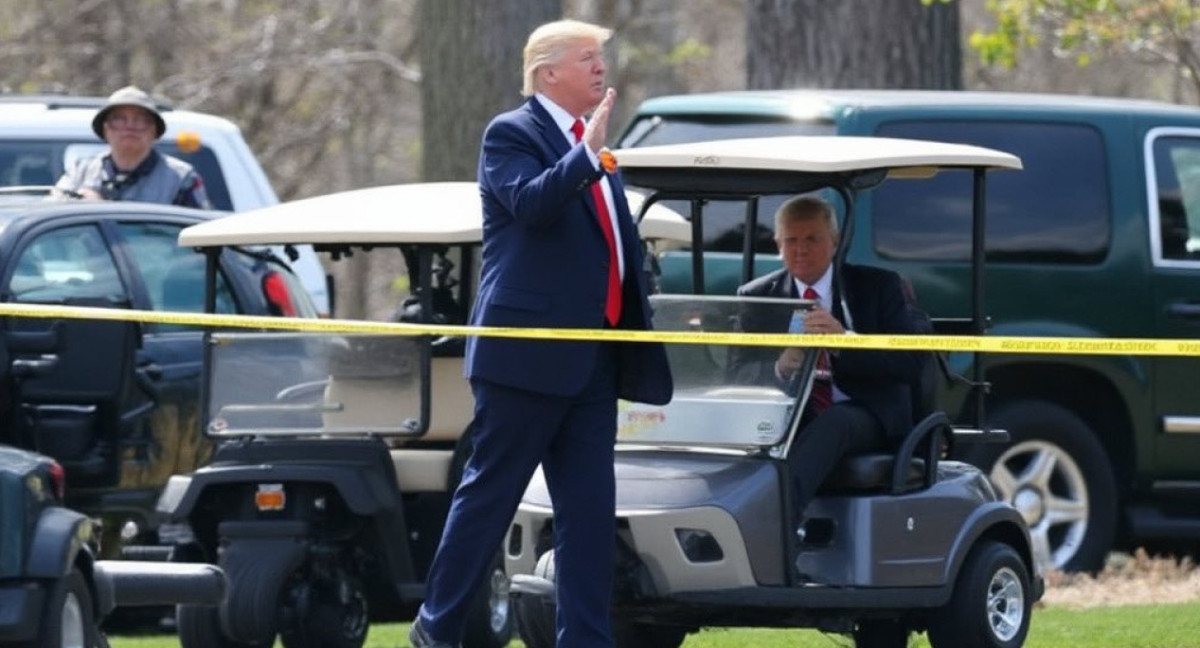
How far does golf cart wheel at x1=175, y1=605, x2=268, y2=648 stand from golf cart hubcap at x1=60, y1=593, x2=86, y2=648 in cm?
203

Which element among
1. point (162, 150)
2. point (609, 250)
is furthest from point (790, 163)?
point (162, 150)

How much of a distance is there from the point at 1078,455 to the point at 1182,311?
787 mm

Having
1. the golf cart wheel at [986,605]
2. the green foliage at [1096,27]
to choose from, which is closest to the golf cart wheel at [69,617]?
the golf cart wheel at [986,605]

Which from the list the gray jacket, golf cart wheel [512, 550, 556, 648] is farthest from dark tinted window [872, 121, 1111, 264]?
golf cart wheel [512, 550, 556, 648]

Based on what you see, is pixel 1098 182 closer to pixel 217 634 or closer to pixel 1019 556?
pixel 1019 556

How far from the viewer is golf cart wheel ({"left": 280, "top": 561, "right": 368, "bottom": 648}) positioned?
893cm

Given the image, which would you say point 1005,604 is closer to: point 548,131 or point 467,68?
point 548,131

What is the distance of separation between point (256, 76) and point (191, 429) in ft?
40.4

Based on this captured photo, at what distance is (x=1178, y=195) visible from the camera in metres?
12.0

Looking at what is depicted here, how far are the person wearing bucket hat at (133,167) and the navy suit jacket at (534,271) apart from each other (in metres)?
4.68

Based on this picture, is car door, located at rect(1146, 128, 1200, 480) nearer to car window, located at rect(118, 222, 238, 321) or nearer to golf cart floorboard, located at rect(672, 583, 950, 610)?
car window, located at rect(118, 222, 238, 321)

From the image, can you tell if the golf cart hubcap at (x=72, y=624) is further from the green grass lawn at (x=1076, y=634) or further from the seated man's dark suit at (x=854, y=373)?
the green grass lawn at (x=1076, y=634)

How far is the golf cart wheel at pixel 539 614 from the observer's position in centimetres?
793

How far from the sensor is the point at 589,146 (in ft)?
23.3
